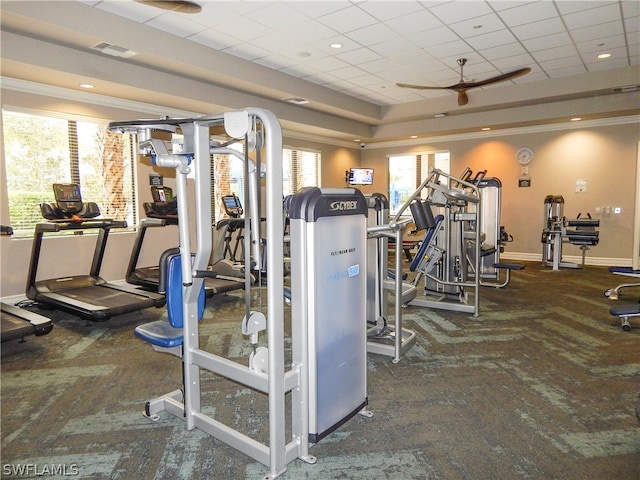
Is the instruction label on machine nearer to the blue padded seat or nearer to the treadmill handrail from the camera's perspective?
the blue padded seat

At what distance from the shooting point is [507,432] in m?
2.29

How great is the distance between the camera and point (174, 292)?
2.30 meters

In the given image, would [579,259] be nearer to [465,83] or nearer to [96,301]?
[465,83]

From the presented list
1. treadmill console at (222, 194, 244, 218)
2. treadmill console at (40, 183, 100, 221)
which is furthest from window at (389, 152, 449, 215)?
treadmill console at (40, 183, 100, 221)

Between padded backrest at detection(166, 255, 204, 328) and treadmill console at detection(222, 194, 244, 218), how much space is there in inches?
181

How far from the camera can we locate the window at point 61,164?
17.1ft

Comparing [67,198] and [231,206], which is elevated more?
[67,198]

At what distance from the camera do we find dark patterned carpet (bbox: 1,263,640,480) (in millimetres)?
2006

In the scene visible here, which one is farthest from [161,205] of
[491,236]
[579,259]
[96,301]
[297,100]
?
[579,259]

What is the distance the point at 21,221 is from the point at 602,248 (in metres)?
9.87

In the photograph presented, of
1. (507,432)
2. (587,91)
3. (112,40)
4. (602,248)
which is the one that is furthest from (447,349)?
(602,248)

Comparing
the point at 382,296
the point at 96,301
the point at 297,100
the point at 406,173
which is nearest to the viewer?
the point at 382,296

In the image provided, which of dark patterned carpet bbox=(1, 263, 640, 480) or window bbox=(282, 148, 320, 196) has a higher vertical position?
window bbox=(282, 148, 320, 196)

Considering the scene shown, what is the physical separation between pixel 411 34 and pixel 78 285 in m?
5.11
